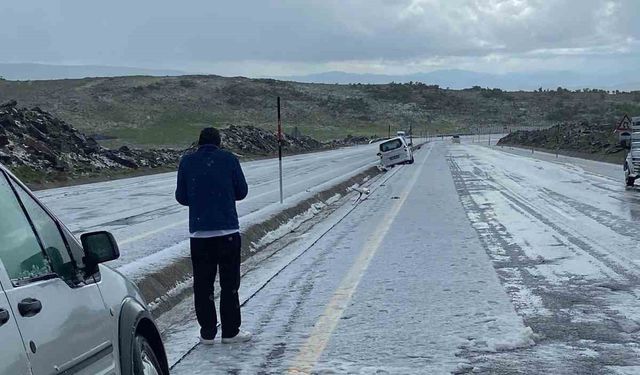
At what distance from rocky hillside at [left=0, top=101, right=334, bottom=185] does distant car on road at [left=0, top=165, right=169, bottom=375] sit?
28.3 m

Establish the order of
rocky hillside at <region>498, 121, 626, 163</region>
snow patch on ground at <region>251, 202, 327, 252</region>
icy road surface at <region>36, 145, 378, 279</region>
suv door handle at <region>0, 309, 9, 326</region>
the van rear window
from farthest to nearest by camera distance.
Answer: rocky hillside at <region>498, 121, 626, 163</region> < the van rear window < snow patch on ground at <region>251, 202, 327, 252</region> < icy road surface at <region>36, 145, 378, 279</region> < suv door handle at <region>0, 309, 9, 326</region>

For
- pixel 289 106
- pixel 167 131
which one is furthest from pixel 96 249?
pixel 289 106

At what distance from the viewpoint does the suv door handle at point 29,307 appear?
3414 mm

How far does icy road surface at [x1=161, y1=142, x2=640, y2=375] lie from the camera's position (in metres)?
6.70

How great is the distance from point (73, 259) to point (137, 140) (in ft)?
248

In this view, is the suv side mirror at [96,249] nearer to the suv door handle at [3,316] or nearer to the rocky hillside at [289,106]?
the suv door handle at [3,316]

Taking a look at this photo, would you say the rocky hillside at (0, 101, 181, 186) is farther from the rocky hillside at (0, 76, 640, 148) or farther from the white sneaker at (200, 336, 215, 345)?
the white sneaker at (200, 336, 215, 345)

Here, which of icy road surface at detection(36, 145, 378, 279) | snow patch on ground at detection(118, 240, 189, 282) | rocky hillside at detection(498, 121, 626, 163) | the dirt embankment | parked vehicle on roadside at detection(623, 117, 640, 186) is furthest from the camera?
rocky hillside at detection(498, 121, 626, 163)

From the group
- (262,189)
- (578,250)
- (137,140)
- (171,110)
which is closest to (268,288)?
(578,250)

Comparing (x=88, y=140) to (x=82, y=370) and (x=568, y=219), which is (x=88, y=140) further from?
(x=82, y=370)

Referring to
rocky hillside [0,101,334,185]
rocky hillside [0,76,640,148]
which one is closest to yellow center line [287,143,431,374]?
rocky hillside [0,101,334,185]

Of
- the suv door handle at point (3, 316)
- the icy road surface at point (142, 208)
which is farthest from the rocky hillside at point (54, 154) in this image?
the suv door handle at point (3, 316)

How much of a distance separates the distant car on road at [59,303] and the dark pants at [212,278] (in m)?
2.34

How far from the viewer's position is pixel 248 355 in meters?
7.02
